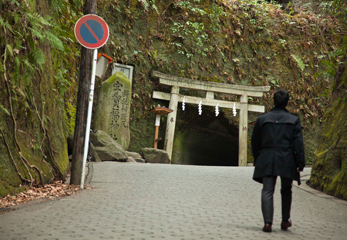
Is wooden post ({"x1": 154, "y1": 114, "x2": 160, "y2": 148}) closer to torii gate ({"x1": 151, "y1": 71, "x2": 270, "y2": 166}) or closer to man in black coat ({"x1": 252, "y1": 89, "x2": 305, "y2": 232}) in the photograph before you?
torii gate ({"x1": 151, "y1": 71, "x2": 270, "y2": 166})

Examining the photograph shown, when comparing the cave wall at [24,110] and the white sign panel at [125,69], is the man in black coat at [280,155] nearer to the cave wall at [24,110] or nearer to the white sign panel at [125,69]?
the cave wall at [24,110]

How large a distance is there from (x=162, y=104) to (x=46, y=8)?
8.65m

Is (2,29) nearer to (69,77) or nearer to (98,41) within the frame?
(98,41)

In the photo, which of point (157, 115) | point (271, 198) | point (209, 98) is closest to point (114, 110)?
point (157, 115)

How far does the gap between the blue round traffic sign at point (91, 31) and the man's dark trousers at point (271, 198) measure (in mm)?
3669

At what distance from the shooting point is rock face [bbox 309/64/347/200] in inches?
247

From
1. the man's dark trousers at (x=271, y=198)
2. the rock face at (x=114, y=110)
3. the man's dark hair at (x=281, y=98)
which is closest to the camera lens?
the man's dark trousers at (x=271, y=198)

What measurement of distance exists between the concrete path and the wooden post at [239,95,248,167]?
749 centimetres

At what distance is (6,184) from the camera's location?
456 cm

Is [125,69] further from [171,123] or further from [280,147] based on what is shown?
[280,147]

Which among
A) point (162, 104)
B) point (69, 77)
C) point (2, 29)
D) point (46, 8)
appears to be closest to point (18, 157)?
point (2, 29)

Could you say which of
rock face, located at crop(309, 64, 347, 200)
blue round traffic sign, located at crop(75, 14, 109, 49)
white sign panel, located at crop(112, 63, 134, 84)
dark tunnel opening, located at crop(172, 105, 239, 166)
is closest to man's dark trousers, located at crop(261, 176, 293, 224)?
rock face, located at crop(309, 64, 347, 200)

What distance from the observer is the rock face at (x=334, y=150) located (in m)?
6.27

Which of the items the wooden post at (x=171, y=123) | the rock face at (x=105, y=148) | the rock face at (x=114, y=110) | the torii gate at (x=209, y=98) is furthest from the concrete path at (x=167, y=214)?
the torii gate at (x=209, y=98)
